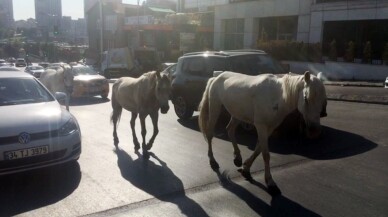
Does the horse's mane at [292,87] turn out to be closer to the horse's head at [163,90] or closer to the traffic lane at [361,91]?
the horse's head at [163,90]

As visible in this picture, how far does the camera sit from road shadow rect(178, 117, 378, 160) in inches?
281

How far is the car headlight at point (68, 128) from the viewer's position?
5.52 m

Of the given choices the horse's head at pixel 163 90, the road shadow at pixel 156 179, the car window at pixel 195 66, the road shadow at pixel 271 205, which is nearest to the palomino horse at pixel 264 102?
the road shadow at pixel 271 205

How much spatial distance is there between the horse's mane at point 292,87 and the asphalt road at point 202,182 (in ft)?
4.68

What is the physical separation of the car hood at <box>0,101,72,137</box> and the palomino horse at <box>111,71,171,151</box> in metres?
1.50

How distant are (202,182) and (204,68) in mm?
4754

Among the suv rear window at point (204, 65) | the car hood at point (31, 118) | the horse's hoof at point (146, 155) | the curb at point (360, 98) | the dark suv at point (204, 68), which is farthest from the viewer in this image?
the curb at point (360, 98)

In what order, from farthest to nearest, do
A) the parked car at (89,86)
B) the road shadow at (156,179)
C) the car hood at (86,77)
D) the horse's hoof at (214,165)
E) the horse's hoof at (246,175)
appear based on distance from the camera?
the car hood at (86,77)
the parked car at (89,86)
the horse's hoof at (214,165)
the horse's hoof at (246,175)
the road shadow at (156,179)

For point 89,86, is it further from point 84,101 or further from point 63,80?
point 63,80

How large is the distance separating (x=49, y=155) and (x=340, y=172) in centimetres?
484

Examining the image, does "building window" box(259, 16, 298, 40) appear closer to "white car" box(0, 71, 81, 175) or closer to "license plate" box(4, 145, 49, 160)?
"white car" box(0, 71, 81, 175)

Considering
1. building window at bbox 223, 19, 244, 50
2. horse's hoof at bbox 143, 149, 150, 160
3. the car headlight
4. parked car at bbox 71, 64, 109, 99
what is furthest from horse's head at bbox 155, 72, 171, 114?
building window at bbox 223, 19, 244, 50

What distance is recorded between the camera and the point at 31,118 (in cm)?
538

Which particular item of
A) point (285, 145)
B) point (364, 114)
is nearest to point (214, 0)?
point (364, 114)
